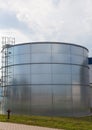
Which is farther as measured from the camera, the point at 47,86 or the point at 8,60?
the point at 8,60

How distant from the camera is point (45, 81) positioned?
2516 centimetres

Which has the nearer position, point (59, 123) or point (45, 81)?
point (59, 123)

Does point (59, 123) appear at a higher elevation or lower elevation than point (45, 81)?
lower

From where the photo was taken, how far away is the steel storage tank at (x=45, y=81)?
81.9 ft

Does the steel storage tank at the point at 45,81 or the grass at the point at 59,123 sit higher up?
the steel storage tank at the point at 45,81

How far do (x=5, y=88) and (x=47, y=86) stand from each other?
18.0 feet

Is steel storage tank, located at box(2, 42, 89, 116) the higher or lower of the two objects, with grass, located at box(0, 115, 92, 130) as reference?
higher

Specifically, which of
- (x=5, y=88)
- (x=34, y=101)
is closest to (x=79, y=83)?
(x=34, y=101)

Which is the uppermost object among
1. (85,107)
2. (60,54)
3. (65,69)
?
(60,54)

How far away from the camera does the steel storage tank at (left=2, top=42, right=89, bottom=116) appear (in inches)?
982

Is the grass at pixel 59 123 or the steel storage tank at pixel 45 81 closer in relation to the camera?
the grass at pixel 59 123

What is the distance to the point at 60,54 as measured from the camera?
25.9 metres

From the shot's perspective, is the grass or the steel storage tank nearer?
the grass

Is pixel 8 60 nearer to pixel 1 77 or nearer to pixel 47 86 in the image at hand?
pixel 1 77
